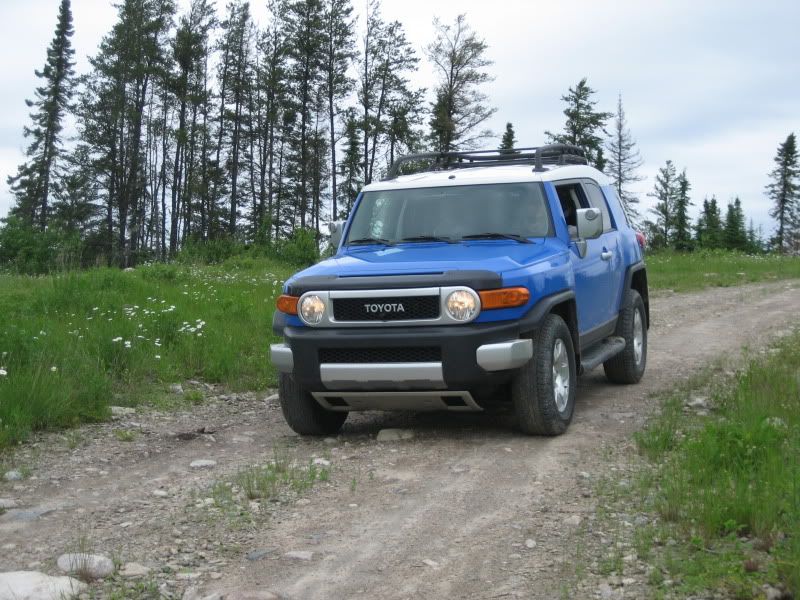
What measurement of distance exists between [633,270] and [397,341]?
3.99 metres

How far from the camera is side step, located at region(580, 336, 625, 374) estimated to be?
7500 mm

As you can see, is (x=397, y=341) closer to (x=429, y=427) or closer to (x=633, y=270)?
(x=429, y=427)

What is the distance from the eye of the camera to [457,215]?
7547mm

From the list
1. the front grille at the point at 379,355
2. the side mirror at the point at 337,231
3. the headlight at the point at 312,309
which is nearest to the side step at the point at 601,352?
the front grille at the point at 379,355

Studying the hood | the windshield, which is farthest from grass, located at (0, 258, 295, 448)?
the windshield

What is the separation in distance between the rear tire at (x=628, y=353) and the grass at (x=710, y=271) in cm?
1120

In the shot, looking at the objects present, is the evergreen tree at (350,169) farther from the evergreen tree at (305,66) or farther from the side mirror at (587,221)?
the side mirror at (587,221)

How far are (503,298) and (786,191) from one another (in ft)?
316

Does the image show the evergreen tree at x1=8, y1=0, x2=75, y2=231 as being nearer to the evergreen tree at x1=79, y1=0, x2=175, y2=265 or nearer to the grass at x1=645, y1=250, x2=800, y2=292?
the evergreen tree at x1=79, y1=0, x2=175, y2=265

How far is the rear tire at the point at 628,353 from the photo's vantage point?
29.4ft

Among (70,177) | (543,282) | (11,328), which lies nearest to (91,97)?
(70,177)

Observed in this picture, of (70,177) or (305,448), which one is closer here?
(305,448)

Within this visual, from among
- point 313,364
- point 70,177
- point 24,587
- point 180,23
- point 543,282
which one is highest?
A: point 180,23

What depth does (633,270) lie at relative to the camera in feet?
30.8
